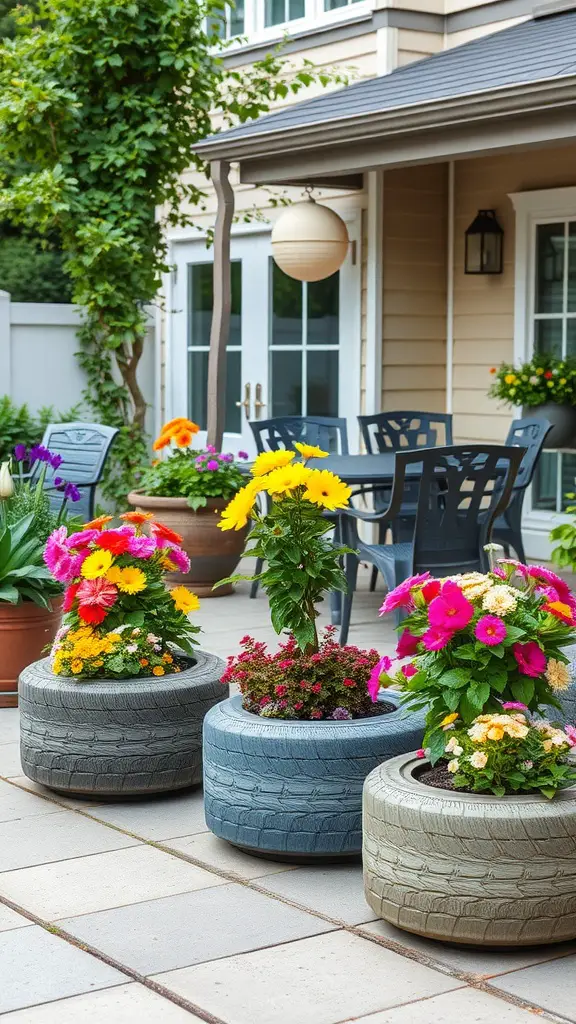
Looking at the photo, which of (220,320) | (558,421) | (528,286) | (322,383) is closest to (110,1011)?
(558,421)

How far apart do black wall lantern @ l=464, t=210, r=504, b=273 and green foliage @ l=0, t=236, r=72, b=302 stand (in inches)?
333

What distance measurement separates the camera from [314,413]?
9617mm

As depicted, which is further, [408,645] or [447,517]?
[447,517]

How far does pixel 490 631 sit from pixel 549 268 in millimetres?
5586

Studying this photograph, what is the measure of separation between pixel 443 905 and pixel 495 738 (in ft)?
1.21

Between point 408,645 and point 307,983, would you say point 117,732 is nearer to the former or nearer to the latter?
point 408,645

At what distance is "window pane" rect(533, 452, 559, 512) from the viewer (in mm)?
8352

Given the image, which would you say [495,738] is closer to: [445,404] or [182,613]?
[182,613]

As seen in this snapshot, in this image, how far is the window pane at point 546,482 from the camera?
835 centimetres

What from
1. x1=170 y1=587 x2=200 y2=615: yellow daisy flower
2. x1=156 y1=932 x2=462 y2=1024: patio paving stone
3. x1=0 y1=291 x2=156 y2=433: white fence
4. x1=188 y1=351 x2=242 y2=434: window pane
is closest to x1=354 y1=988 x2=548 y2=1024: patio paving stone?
x1=156 y1=932 x2=462 y2=1024: patio paving stone

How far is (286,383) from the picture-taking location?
32.5ft

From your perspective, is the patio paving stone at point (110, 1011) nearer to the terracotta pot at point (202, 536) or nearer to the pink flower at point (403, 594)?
the pink flower at point (403, 594)

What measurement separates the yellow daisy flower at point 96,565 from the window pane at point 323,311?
17.9 feet

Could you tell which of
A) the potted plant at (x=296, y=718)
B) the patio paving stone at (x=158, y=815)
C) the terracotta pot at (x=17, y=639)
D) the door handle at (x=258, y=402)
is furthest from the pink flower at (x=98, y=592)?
the door handle at (x=258, y=402)
